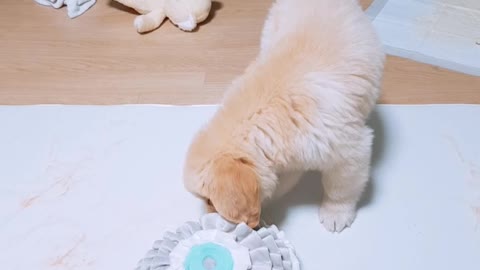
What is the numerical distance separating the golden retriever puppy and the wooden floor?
1.45 feet

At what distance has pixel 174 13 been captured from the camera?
1.81 metres

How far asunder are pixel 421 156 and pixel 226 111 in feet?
1.89

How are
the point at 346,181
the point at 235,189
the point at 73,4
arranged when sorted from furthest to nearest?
the point at 73,4 → the point at 346,181 → the point at 235,189

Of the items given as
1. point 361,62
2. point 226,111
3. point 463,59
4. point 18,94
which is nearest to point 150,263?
point 226,111

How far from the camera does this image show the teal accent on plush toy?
1.01 metres

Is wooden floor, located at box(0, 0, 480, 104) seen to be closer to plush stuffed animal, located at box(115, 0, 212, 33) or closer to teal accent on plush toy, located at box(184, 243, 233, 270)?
plush stuffed animal, located at box(115, 0, 212, 33)

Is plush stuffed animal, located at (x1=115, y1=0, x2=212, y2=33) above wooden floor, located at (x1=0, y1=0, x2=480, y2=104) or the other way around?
above

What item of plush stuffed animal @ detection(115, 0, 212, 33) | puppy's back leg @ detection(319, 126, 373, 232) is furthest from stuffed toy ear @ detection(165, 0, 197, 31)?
puppy's back leg @ detection(319, 126, 373, 232)

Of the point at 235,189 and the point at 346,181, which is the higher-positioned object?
the point at 235,189

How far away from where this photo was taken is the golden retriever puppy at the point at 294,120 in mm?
1006

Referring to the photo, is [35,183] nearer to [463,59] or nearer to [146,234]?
[146,234]

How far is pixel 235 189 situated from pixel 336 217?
35 cm

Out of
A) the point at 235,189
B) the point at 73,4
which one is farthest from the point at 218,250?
the point at 73,4

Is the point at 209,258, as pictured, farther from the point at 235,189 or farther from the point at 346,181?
the point at 346,181
